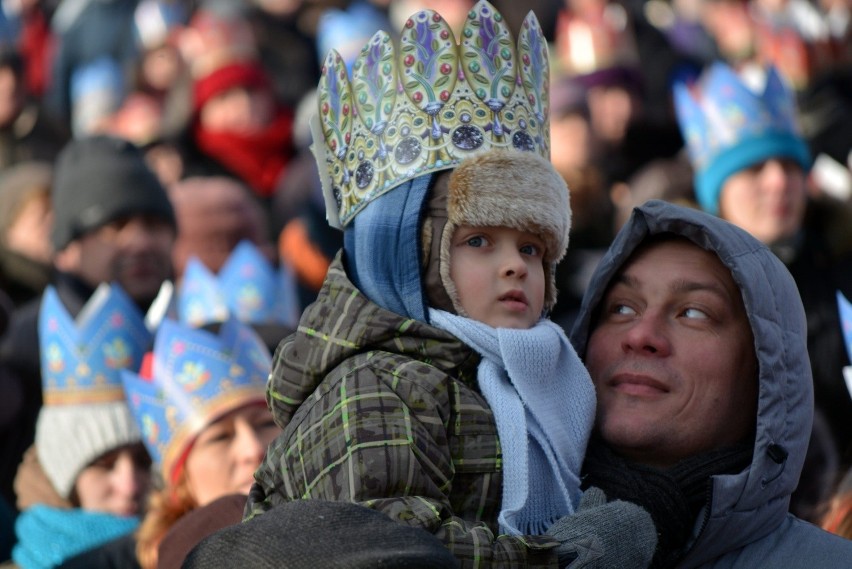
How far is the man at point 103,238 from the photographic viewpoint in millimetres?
7699

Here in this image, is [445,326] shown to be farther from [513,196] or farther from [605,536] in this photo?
[605,536]

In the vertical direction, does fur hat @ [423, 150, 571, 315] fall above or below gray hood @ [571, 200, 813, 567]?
above

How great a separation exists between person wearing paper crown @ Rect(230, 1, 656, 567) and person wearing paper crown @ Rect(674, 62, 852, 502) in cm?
370

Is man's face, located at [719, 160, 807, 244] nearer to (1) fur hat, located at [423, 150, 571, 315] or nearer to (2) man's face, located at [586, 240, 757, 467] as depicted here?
(2) man's face, located at [586, 240, 757, 467]

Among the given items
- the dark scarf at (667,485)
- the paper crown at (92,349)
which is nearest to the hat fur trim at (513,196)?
the dark scarf at (667,485)

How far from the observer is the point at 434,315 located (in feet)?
10.8

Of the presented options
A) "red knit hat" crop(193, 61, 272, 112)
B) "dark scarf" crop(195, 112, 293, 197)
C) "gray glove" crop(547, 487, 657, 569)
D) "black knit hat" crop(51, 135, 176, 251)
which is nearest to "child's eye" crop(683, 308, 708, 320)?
"gray glove" crop(547, 487, 657, 569)

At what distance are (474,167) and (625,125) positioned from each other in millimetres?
5832

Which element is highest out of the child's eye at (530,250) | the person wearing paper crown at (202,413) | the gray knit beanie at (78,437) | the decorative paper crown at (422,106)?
the decorative paper crown at (422,106)

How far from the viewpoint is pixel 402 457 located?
2947 millimetres

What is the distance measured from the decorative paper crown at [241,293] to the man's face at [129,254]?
0.43 m

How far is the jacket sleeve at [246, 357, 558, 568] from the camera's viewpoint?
115 inches

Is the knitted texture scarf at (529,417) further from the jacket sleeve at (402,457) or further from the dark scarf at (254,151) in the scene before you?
the dark scarf at (254,151)

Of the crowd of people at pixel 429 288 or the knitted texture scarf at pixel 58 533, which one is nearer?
the crowd of people at pixel 429 288
